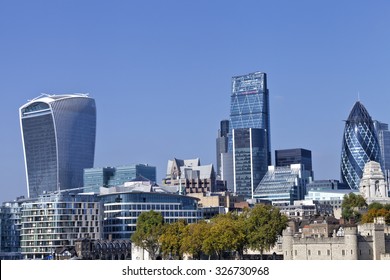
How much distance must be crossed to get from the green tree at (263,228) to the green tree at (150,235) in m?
21.0

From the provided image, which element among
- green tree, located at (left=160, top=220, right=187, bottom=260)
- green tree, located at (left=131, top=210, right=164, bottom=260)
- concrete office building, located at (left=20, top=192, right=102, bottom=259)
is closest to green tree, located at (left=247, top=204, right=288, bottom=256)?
green tree, located at (left=160, top=220, right=187, bottom=260)

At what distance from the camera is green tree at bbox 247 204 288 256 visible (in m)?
139

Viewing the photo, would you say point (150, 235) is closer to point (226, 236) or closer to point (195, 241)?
point (195, 241)

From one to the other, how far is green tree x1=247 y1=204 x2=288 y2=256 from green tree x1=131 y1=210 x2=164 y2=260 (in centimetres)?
2101

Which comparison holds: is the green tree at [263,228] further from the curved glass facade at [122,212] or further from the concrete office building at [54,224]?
the curved glass facade at [122,212]

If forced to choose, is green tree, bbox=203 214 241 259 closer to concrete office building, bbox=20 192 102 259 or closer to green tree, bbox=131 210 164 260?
green tree, bbox=131 210 164 260

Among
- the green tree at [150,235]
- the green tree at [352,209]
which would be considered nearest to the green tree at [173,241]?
the green tree at [150,235]

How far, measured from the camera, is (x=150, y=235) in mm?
156125

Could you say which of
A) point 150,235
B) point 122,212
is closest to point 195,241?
point 150,235

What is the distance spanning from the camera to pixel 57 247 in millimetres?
175750

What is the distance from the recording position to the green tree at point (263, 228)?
457ft
